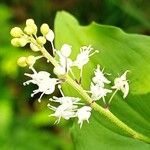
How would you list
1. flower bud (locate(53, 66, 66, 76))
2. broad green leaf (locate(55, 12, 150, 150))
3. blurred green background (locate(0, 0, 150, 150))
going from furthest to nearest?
blurred green background (locate(0, 0, 150, 150)) < broad green leaf (locate(55, 12, 150, 150)) < flower bud (locate(53, 66, 66, 76))

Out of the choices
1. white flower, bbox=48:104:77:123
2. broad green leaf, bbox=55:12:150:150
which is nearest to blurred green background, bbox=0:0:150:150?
broad green leaf, bbox=55:12:150:150

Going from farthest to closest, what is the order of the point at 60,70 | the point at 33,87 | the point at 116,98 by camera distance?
the point at 33,87 → the point at 116,98 → the point at 60,70

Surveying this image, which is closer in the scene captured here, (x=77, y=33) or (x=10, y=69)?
(x=77, y=33)

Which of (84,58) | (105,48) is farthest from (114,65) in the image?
→ (84,58)

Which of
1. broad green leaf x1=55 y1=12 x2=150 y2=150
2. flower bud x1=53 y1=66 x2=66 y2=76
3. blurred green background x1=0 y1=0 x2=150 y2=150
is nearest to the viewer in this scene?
flower bud x1=53 y1=66 x2=66 y2=76

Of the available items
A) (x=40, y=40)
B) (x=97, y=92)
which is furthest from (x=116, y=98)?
(x=40, y=40)

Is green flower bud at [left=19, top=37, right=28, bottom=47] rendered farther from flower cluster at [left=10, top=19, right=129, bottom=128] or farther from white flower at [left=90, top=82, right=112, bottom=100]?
white flower at [left=90, top=82, right=112, bottom=100]

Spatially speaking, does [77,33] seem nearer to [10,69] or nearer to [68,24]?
[68,24]

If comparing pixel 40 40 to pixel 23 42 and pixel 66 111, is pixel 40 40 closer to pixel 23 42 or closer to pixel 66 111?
pixel 23 42

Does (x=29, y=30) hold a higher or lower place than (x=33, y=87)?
lower
